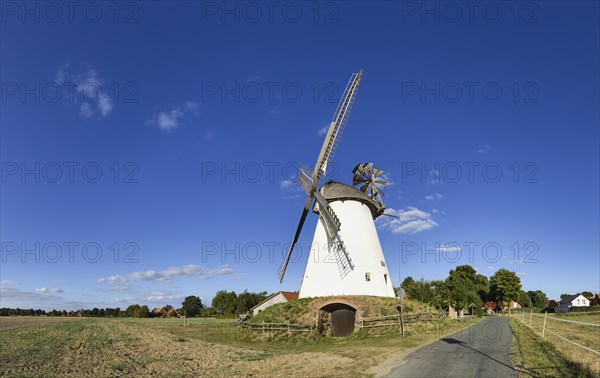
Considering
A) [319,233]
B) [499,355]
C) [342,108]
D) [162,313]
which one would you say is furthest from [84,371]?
[162,313]

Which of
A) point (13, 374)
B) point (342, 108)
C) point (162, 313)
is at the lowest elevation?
point (162, 313)

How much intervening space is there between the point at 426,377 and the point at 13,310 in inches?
4904

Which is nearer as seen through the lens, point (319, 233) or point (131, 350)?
point (131, 350)

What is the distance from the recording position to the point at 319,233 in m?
30.6

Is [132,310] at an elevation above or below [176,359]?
below

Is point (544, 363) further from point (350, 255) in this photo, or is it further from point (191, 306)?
point (191, 306)

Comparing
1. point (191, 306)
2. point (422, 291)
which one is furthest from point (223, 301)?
point (422, 291)

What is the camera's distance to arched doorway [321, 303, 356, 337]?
27.2 meters

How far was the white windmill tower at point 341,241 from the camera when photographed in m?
28.7

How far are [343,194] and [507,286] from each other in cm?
6215

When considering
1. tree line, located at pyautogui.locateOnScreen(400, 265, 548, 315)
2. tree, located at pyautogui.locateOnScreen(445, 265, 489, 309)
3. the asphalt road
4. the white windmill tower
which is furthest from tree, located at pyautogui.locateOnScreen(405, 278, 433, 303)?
the asphalt road

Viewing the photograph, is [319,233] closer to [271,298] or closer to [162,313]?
[271,298]

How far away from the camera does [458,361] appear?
548 inches

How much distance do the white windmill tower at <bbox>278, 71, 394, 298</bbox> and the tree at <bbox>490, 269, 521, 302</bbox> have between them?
5637 cm
